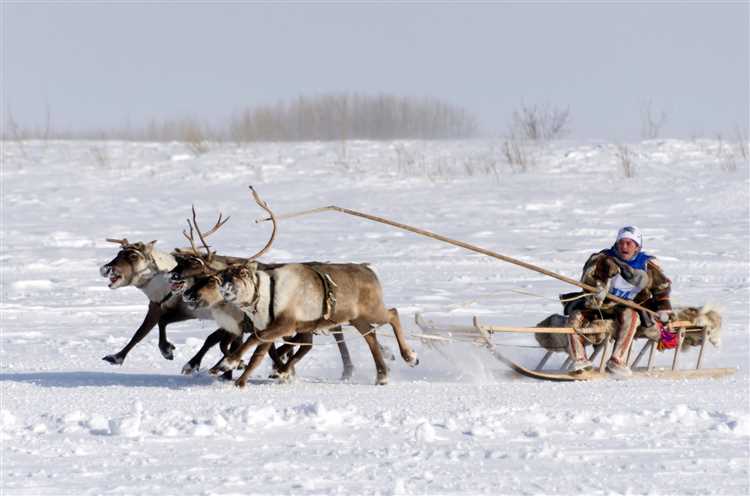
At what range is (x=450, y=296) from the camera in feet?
40.0

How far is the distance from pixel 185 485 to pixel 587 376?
3.70m

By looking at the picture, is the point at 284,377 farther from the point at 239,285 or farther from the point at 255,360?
the point at 239,285

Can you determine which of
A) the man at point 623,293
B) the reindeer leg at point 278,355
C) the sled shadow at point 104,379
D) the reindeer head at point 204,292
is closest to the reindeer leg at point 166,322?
the sled shadow at point 104,379

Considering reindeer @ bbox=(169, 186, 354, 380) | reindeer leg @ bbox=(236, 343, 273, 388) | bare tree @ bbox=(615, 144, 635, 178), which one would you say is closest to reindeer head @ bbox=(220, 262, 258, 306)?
reindeer @ bbox=(169, 186, 354, 380)

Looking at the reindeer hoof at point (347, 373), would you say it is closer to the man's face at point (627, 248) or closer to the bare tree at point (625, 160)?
the man's face at point (627, 248)

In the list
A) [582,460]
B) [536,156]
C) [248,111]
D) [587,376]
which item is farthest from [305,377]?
Answer: [248,111]

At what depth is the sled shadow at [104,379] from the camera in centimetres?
792

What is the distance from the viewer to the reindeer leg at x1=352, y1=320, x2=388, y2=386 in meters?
7.96

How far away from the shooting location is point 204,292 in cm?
759

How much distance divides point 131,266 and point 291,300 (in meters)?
1.39

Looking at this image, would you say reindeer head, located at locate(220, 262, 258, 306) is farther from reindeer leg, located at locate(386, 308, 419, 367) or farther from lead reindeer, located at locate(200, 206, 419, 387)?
reindeer leg, located at locate(386, 308, 419, 367)

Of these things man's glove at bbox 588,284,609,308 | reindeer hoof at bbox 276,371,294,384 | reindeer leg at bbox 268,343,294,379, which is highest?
man's glove at bbox 588,284,609,308

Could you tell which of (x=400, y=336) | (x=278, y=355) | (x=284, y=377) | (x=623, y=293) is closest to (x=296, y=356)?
(x=278, y=355)

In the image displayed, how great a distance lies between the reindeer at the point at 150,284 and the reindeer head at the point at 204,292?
0.64 m
